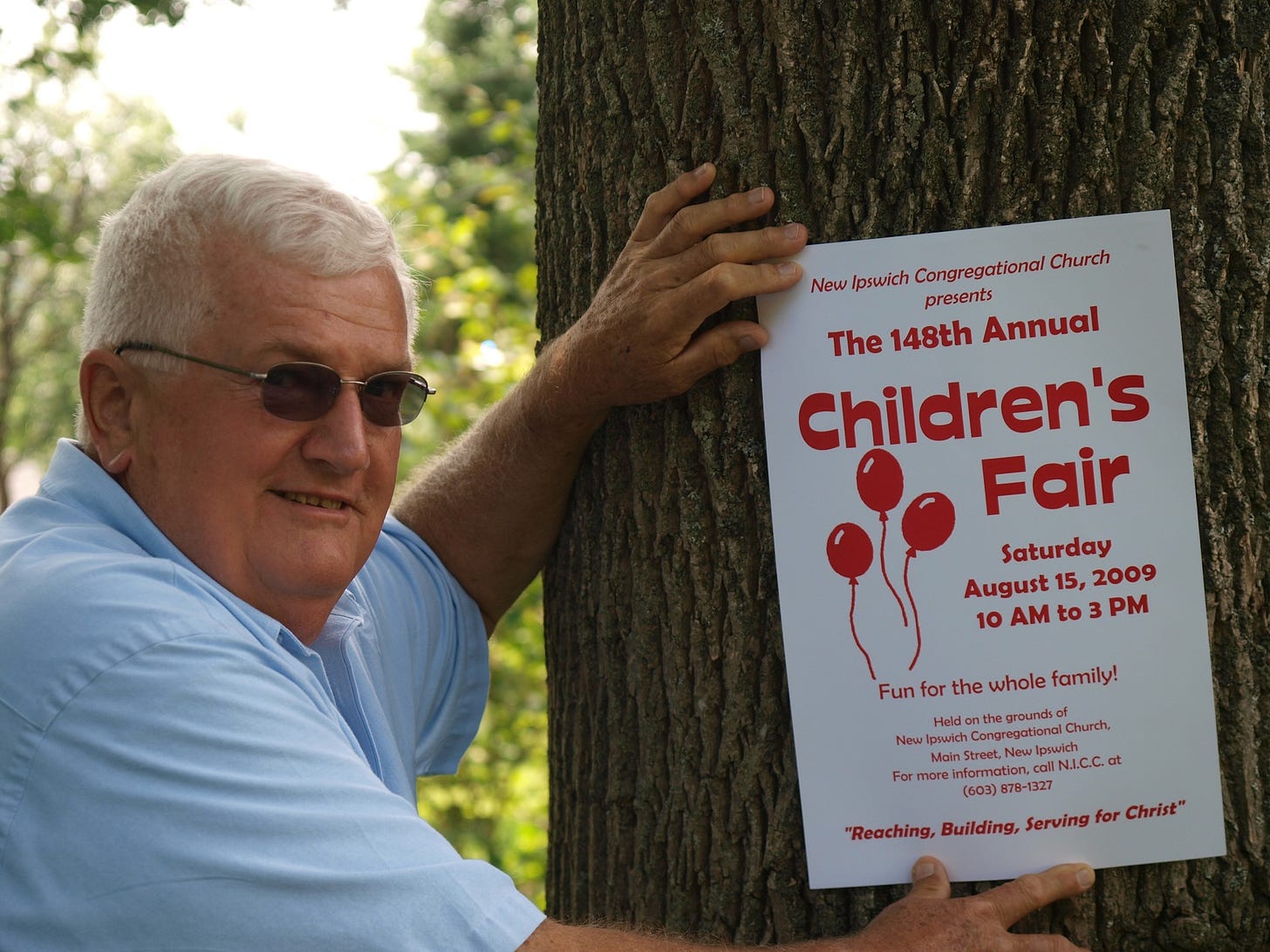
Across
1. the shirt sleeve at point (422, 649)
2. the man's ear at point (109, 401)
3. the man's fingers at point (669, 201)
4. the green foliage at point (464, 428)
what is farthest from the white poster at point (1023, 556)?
the green foliage at point (464, 428)

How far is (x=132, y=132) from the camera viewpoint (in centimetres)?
2817

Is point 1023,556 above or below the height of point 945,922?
above

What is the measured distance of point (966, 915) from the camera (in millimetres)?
1836

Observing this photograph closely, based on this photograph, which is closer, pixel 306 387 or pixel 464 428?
pixel 306 387

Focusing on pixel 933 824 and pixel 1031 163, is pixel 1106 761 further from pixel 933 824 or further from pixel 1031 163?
pixel 1031 163

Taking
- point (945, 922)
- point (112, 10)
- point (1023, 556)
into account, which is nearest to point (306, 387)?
point (1023, 556)

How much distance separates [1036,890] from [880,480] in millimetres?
706

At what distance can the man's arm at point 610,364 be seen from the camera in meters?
1.98

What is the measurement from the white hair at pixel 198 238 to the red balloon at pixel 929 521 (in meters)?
1.09

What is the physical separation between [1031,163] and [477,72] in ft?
57.8

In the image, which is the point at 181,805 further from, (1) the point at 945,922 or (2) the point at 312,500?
(1) the point at 945,922

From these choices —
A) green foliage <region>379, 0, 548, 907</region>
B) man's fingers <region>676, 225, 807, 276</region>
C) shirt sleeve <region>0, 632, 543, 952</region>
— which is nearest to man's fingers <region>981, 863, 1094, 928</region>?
shirt sleeve <region>0, 632, 543, 952</region>

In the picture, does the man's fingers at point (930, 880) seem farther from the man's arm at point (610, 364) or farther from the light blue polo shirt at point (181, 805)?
the man's arm at point (610, 364)

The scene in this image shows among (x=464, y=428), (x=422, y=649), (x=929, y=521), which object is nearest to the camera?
(x=929, y=521)
